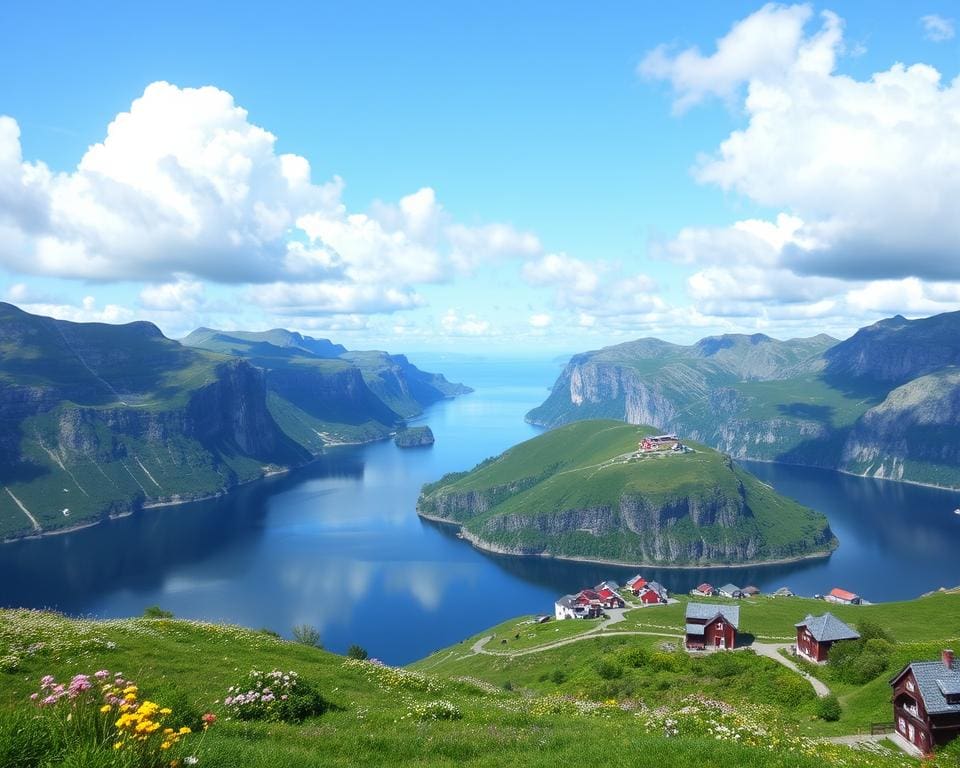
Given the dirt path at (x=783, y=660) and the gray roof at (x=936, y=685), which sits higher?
the gray roof at (x=936, y=685)

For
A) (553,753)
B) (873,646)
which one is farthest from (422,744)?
(873,646)

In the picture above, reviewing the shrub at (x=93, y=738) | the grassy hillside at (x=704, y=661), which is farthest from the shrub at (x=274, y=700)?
the grassy hillside at (x=704, y=661)

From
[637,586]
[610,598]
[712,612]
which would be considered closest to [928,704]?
Answer: [712,612]

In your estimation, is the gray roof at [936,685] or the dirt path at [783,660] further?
the dirt path at [783,660]

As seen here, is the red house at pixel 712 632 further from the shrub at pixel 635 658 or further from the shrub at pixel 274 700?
the shrub at pixel 274 700

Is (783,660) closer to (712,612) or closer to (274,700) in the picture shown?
(712,612)

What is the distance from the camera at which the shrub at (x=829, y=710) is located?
42987 mm

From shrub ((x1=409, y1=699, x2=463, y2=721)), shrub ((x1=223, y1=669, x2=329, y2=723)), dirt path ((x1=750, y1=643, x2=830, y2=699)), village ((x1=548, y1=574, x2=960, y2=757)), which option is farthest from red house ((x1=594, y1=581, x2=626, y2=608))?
shrub ((x1=223, y1=669, x2=329, y2=723))

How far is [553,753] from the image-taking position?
1802 centimetres

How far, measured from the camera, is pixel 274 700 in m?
21.3

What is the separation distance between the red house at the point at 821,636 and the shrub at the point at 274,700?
57.7 m

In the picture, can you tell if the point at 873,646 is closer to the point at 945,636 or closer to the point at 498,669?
the point at 945,636

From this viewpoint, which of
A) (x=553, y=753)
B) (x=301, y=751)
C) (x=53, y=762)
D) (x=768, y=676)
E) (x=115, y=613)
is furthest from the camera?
(x=115, y=613)

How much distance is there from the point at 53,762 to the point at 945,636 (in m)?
90.0
